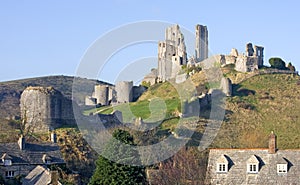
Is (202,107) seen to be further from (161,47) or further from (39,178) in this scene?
(39,178)

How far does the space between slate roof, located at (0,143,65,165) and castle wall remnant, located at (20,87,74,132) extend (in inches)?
786

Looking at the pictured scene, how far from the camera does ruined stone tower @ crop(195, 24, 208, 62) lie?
128125mm

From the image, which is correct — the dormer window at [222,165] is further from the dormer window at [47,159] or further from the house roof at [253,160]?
the dormer window at [47,159]

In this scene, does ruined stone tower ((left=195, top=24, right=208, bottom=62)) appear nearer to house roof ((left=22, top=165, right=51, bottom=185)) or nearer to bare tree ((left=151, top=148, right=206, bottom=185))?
bare tree ((left=151, top=148, right=206, bottom=185))

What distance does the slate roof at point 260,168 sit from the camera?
52781mm

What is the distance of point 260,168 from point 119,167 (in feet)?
29.1

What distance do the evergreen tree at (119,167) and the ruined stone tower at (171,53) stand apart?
70.1m

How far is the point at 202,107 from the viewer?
107062mm

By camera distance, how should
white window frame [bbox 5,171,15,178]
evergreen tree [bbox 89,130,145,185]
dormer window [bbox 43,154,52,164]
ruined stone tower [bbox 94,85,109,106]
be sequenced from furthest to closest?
1. ruined stone tower [bbox 94,85,109,106]
2. dormer window [bbox 43,154,52,164]
3. white window frame [bbox 5,171,15,178]
4. evergreen tree [bbox 89,130,145,185]

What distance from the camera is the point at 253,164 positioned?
2109 inches

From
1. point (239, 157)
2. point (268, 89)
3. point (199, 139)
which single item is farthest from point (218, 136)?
point (239, 157)

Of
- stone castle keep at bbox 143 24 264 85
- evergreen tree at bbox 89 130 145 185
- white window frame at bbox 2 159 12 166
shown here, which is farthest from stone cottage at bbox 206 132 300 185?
stone castle keep at bbox 143 24 264 85

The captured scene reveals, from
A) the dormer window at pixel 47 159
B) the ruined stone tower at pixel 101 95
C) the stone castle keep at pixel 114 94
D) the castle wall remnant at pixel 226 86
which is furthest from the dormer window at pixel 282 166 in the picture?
the ruined stone tower at pixel 101 95

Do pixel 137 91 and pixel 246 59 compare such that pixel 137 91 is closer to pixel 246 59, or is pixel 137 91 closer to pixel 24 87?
pixel 246 59
